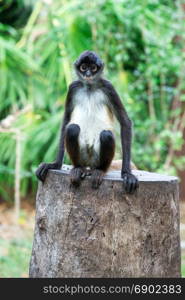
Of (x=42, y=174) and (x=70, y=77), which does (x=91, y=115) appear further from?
(x=70, y=77)

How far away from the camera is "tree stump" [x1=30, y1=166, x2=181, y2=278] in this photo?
439 cm

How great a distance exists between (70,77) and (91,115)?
157 inches

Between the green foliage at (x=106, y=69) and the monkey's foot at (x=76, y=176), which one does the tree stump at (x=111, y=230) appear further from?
the green foliage at (x=106, y=69)

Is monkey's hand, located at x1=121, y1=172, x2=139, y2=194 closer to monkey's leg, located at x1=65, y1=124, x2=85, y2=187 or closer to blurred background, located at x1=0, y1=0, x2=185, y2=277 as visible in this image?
monkey's leg, located at x1=65, y1=124, x2=85, y2=187

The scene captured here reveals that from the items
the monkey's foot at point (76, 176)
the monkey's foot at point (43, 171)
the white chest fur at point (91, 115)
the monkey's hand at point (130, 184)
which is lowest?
the monkey's hand at point (130, 184)

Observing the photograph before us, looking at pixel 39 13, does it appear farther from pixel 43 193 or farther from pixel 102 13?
pixel 43 193

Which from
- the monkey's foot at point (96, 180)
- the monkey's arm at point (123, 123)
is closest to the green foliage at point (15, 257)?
the monkey's arm at point (123, 123)

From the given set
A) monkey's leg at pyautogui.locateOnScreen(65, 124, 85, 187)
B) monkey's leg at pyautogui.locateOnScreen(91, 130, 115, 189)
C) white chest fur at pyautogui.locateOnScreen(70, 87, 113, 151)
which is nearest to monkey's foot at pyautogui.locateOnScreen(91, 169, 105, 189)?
monkey's leg at pyautogui.locateOnScreen(91, 130, 115, 189)

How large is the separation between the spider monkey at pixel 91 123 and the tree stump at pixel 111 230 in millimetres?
217

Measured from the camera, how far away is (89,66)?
4.99 metres

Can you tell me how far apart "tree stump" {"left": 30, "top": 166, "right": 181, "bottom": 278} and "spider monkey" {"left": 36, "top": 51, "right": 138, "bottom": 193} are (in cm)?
22

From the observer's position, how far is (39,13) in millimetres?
9531

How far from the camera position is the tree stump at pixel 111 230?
4.39m

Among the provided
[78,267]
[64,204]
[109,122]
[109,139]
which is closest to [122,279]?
[78,267]
